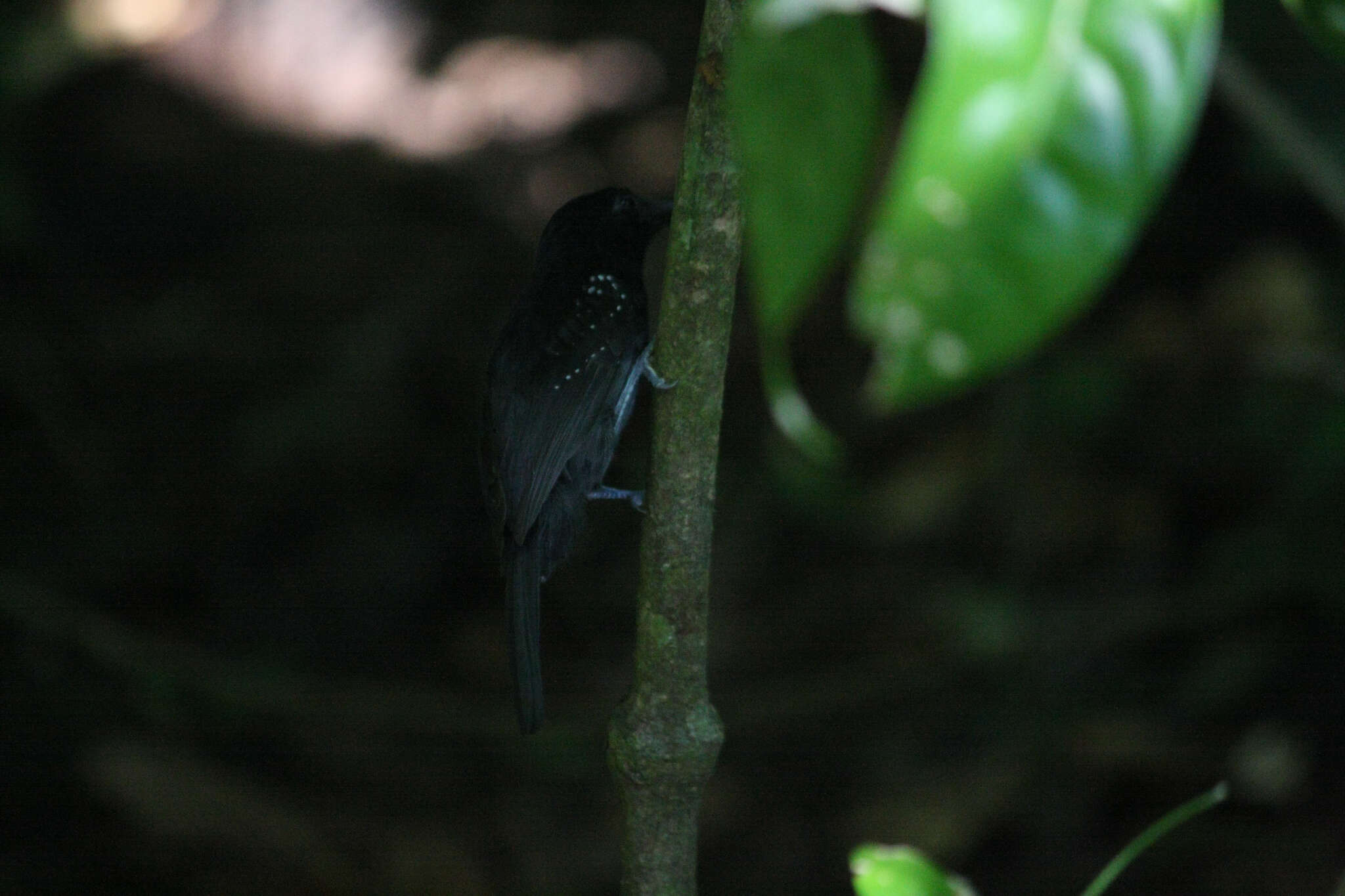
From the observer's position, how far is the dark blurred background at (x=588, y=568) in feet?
12.5

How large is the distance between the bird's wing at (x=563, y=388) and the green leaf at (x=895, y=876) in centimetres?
116

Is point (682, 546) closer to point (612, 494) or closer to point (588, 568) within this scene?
point (612, 494)

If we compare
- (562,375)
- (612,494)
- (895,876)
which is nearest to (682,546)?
(895,876)

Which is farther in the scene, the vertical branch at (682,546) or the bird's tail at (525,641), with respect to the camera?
the bird's tail at (525,641)

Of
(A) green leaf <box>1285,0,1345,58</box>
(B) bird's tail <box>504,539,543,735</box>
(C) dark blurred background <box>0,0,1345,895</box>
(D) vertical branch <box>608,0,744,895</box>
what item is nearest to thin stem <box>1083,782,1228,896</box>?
(D) vertical branch <box>608,0,744,895</box>

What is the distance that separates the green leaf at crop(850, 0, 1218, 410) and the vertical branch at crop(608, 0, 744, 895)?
72cm

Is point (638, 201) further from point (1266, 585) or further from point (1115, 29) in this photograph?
point (1266, 585)

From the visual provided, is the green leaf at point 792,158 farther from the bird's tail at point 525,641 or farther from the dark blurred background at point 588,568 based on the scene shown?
the dark blurred background at point 588,568

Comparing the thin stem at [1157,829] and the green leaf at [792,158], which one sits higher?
the green leaf at [792,158]

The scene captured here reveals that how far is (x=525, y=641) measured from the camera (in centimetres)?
220

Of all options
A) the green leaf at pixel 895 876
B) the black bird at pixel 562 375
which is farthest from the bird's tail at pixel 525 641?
the green leaf at pixel 895 876

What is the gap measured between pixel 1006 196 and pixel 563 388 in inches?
76.1

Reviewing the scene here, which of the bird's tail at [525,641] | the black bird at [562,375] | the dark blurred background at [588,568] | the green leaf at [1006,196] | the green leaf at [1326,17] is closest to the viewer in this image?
the green leaf at [1006,196]

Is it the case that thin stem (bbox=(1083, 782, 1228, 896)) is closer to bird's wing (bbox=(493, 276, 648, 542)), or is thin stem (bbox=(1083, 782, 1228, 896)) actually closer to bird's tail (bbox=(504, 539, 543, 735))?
bird's tail (bbox=(504, 539, 543, 735))
